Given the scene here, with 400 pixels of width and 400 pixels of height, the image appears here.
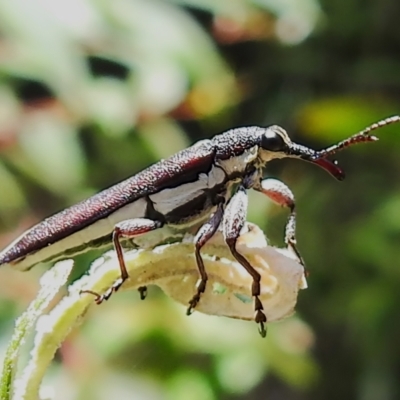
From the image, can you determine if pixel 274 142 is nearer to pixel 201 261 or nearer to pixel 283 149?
pixel 283 149

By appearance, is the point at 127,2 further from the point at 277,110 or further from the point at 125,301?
the point at 277,110

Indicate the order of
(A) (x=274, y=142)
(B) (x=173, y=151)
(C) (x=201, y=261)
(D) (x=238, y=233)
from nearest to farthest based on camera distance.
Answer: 1. (C) (x=201, y=261)
2. (D) (x=238, y=233)
3. (A) (x=274, y=142)
4. (B) (x=173, y=151)

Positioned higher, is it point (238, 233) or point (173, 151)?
point (238, 233)

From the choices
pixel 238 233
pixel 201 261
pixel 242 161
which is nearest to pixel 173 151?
pixel 242 161

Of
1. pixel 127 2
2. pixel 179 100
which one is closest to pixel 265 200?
pixel 179 100

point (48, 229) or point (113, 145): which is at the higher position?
point (48, 229)

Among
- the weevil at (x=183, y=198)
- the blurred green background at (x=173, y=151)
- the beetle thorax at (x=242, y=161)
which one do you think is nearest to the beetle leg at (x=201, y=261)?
the weevil at (x=183, y=198)
